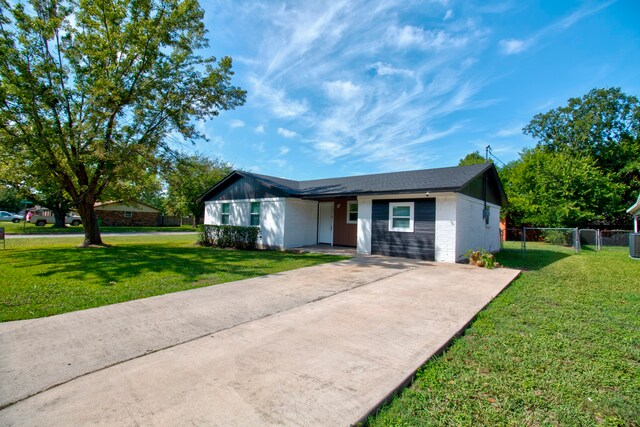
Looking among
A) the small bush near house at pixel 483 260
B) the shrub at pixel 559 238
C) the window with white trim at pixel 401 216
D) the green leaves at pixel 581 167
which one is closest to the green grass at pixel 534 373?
the small bush near house at pixel 483 260

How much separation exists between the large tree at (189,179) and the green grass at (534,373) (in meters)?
14.2

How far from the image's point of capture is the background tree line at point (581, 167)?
21.4 m

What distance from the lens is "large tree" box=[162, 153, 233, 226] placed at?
14464 mm

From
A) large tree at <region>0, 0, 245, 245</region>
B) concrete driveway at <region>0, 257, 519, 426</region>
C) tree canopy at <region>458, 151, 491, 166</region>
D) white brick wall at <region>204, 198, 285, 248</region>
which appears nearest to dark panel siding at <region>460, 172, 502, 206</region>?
concrete driveway at <region>0, 257, 519, 426</region>

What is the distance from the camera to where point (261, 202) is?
14859 mm

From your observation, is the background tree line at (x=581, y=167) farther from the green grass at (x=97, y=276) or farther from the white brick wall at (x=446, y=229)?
the green grass at (x=97, y=276)

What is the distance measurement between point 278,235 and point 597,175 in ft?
79.2

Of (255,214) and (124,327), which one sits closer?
(124,327)

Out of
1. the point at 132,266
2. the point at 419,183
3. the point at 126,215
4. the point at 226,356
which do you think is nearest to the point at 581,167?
the point at 419,183

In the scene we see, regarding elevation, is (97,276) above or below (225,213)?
below

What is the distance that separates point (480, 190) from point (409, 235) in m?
4.36

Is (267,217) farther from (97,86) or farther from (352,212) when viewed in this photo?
(97,86)

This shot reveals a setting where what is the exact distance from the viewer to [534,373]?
2.92m

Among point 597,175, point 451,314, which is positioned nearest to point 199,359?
point 451,314
